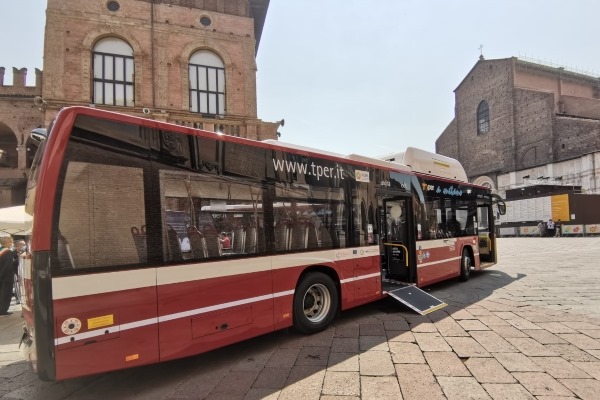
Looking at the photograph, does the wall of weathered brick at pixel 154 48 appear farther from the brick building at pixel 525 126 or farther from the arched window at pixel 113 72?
the brick building at pixel 525 126

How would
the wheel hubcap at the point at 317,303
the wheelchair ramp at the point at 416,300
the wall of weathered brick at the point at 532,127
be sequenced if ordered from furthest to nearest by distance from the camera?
the wall of weathered brick at the point at 532,127 < the wheelchair ramp at the point at 416,300 < the wheel hubcap at the point at 317,303

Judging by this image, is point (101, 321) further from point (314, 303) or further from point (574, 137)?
point (574, 137)

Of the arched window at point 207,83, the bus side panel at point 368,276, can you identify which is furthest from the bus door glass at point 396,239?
the arched window at point 207,83

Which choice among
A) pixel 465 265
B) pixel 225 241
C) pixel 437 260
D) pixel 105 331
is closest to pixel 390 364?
pixel 225 241

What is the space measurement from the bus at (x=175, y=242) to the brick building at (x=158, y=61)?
12846 millimetres

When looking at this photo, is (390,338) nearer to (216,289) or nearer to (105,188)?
(216,289)

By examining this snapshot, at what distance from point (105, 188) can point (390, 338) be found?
4.15 metres

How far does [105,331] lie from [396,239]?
5908 millimetres

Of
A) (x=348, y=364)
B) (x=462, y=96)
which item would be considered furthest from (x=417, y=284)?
(x=462, y=96)

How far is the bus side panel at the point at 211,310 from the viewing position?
3742 millimetres

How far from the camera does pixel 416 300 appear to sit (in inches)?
262

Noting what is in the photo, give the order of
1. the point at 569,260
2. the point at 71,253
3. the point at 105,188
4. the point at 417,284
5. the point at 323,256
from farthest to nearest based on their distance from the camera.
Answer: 1. the point at 569,260
2. the point at 417,284
3. the point at 323,256
4. the point at 105,188
5. the point at 71,253

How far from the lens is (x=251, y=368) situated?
422cm

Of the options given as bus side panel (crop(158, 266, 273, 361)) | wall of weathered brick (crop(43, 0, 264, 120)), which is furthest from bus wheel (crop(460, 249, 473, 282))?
wall of weathered brick (crop(43, 0, 264, 120))
